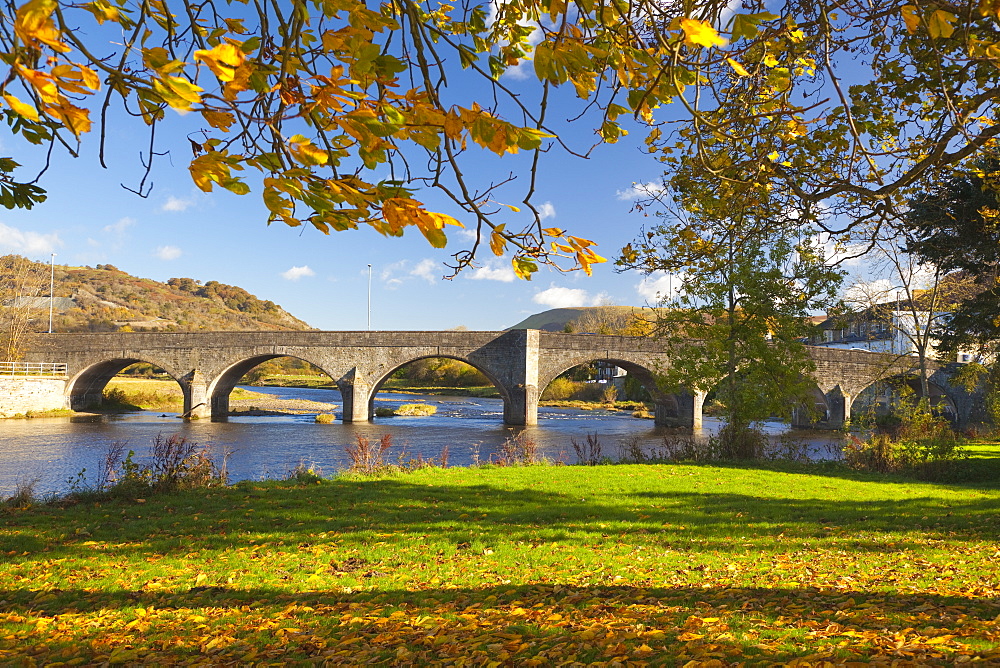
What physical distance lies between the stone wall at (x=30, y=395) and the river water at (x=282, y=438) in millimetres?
1780

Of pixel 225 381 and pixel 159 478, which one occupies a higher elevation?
pixel 225 381

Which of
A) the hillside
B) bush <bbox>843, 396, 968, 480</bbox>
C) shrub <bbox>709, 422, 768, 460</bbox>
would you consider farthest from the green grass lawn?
the hillside

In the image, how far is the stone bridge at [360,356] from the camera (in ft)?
105

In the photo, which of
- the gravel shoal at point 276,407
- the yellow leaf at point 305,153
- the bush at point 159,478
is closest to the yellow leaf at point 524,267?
the yellow leaf at point 305,153

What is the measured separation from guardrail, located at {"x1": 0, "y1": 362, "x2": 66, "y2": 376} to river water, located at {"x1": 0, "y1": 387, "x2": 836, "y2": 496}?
3762mm

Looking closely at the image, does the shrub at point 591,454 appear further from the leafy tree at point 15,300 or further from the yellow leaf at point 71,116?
the leafy tree at point 15,300

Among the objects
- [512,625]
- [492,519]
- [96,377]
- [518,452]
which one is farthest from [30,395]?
[512,625]

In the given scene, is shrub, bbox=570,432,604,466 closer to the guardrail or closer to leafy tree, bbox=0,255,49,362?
the guardrail

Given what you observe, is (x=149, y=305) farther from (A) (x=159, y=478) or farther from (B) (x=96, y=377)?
(A) (x=159, y=478)

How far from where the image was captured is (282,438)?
24375mm

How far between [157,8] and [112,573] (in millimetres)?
5071

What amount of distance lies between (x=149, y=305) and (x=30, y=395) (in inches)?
3694

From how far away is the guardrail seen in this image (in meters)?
32.7

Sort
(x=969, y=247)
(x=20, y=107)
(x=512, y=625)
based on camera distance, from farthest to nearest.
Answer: (x=969, y=247), (x=512, y=625), (x=20, y=107)
